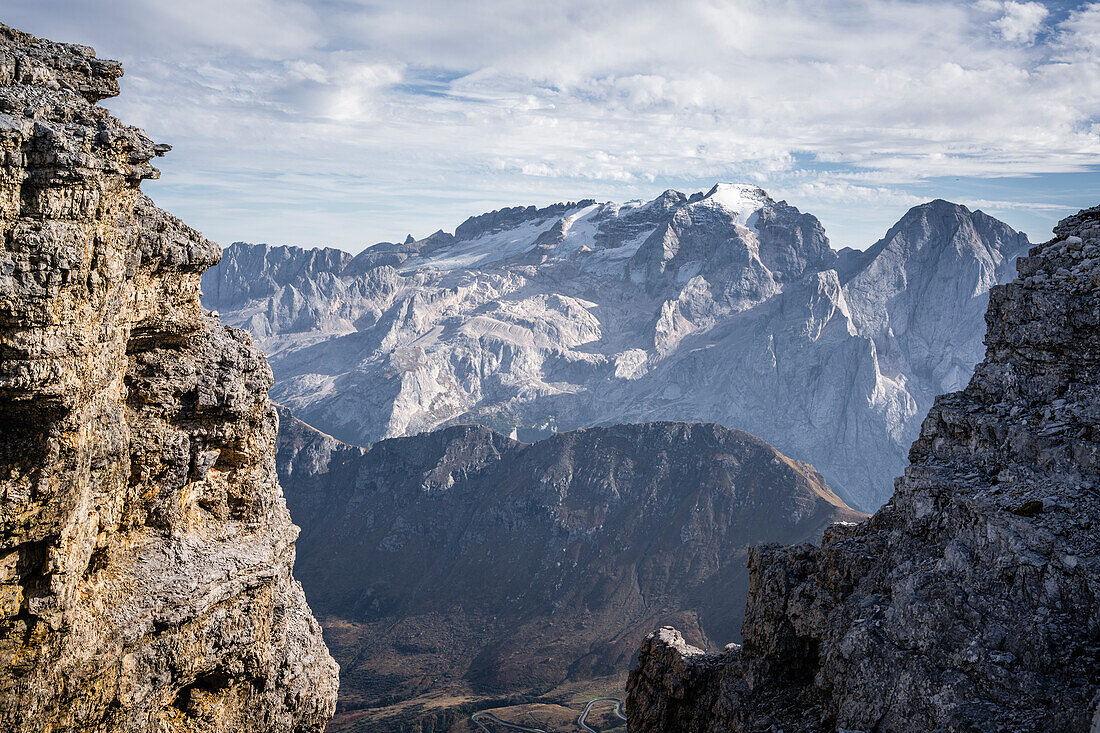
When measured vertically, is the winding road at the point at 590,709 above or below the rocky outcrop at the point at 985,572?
below

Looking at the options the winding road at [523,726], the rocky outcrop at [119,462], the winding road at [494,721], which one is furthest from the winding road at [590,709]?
the rocky outcrop at [119,462]

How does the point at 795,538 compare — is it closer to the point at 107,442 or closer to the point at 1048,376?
the point at 1048,376

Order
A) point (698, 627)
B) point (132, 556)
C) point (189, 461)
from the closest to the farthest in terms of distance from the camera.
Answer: point (132, 556)
point (189, 461)
point (698, 627)

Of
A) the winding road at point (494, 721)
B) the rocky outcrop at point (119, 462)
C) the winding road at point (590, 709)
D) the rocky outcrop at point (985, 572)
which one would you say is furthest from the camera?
the winding road at point (494, 721)

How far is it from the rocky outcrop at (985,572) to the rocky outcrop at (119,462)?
55.0ft

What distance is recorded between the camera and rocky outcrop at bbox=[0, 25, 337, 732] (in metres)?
15.3

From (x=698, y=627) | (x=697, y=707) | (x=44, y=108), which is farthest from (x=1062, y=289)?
(x=698, y=627)

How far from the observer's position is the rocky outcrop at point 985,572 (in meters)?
17.3

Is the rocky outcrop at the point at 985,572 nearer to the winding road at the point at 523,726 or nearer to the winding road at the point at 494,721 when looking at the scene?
the winding road at the point at 523,726

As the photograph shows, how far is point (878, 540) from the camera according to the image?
25453 millimetres

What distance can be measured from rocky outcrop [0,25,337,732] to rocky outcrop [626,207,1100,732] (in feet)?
55.0

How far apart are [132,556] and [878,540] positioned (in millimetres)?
23400

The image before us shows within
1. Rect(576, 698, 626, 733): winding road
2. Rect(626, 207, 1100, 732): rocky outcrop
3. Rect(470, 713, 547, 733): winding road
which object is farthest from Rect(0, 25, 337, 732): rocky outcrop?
Rect(576, 698, 626, 733): winding road

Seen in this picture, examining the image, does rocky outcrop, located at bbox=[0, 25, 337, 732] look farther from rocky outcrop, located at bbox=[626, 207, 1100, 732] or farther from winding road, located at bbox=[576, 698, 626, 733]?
winding road, located at bbox=[576, 698, 626, 733]
